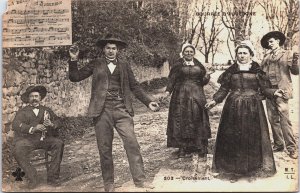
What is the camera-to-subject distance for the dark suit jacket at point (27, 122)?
7172mm

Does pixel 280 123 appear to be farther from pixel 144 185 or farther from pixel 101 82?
pixel 101 82

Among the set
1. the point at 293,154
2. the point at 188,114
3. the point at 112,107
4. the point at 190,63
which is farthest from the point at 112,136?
the point at 293,154

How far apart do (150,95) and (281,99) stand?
1.84 m

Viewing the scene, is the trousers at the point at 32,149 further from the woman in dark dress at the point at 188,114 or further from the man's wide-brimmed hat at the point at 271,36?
the man's wide-brimmed hat at the point at 271,36

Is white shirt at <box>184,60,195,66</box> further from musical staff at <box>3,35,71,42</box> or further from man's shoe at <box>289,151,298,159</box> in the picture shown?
man's shoe at <box>289,151,298,159</box>

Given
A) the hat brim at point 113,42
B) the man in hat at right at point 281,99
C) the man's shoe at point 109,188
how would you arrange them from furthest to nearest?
the hat brim at point 113,42, the man in hat at right at point 281,99, the man's shoe at point 109,188

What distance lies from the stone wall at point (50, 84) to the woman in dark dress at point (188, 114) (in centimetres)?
31

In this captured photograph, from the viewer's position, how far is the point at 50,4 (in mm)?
7410

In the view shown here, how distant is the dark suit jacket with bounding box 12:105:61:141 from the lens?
23.5 ft

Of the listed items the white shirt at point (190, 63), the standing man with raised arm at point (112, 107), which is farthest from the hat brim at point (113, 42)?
the white shirt at point (190, 63)

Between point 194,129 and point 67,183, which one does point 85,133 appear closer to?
point 67,183

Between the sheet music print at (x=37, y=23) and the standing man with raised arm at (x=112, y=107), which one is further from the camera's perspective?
the sheet music print at (x=37, y=23)

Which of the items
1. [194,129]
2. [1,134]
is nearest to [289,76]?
[194,129]

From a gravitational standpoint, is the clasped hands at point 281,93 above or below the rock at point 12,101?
above
